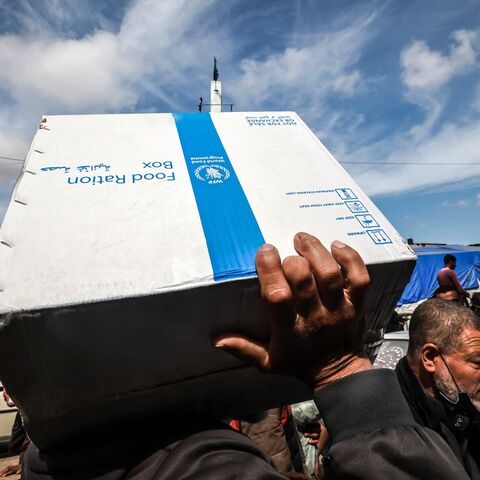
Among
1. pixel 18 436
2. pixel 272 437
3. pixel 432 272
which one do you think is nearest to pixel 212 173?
pixel 272 437

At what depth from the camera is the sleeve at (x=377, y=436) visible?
594mm

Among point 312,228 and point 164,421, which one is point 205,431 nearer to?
point 164,421

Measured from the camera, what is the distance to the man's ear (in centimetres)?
182

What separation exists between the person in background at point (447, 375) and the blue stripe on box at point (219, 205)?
5.00ft

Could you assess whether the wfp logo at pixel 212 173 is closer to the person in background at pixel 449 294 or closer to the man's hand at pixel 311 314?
the man's hand at pixel 311 314

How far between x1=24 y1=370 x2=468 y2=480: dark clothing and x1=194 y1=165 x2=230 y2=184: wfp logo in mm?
592

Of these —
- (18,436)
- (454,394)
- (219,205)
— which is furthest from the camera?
(18,436)

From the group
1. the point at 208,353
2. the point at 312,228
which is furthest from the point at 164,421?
the point at 312,228

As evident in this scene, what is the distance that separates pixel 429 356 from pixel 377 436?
1493 mm

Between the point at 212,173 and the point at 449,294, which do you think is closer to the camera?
the point at 212,173

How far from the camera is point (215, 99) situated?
28.7 feet

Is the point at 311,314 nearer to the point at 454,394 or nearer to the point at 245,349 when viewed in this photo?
the point at 245,349

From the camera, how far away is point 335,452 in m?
0.64

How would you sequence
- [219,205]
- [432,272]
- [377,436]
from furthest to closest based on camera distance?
[432,272], [219,205], [377,436]
